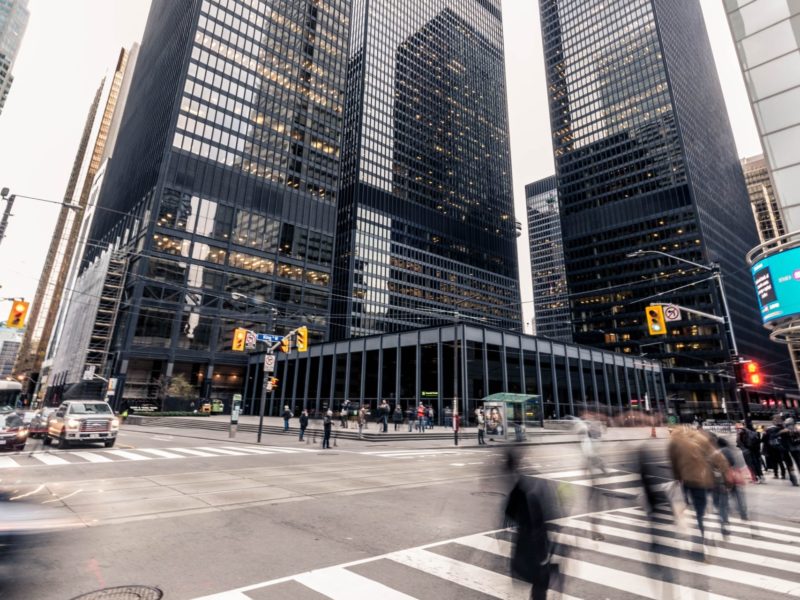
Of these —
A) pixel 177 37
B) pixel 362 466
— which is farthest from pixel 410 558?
pixel 177 37

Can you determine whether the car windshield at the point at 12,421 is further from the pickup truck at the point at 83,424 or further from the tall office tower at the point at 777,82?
the tall office tower at the point at 777,82

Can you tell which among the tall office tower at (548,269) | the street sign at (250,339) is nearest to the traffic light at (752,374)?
the street sign at (250,339)

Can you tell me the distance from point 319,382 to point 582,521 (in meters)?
43.0

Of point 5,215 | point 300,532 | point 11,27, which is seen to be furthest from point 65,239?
point 300,532

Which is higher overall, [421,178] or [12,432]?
[421,178]

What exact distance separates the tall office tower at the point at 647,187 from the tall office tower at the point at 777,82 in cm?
8725

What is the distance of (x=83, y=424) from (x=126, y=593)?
18.5m

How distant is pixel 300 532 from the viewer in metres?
7.11

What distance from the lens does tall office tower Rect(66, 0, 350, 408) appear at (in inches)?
2267

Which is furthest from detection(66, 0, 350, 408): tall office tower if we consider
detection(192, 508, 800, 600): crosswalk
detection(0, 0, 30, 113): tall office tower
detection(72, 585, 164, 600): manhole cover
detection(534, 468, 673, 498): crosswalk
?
detection(0, 0, 30, 113): tall office tower

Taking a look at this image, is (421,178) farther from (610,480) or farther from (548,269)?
(610,480)

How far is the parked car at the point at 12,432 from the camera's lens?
55.8ft

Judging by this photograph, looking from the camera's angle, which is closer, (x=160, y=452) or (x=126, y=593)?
(x=126, y=593)

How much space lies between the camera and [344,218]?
376 feet
